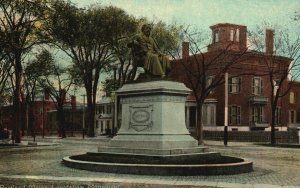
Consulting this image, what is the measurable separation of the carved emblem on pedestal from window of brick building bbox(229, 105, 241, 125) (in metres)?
36.2

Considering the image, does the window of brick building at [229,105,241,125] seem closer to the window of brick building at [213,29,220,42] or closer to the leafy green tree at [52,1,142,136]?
the window of brick building at [213,29,220,42]

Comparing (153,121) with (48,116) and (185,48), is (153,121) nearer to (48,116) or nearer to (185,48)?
(185,48)

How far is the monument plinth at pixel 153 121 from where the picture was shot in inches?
642

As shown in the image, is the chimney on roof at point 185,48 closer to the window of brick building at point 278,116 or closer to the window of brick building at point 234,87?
the window of brick building at point 234,87

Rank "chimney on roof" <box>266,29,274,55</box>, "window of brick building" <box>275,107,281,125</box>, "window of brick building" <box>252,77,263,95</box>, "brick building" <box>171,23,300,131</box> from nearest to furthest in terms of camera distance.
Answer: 1. "chimney on roof" <box>266,29,274,55</box>
2. "brick building" <box>171,23,300,131</box>
3. "window of brick building" <box>252,77,263,95</box>
4. "window of brick building" <box>275,107,281,125</box>

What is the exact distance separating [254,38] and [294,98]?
25.1 metres

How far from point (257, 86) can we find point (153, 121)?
130 ft

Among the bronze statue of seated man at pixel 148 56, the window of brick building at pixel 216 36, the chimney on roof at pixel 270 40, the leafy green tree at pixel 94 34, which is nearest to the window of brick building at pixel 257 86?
the window of brick building at pixel 216 36

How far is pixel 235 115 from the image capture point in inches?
2084

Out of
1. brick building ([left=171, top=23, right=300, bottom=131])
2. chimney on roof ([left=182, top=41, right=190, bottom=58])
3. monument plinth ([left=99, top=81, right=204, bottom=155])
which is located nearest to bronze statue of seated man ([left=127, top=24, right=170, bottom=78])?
monument plinth ([left=99, top=81, right=204, bottom=155])

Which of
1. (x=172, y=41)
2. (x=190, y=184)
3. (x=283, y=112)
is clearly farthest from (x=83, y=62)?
(x=190, y=184)

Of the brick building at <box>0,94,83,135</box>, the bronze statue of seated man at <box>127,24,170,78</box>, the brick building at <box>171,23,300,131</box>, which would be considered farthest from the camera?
the brick building at <box>0,94,83,135</box>

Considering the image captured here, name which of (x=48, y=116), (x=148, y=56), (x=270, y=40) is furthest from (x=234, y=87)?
(x=48, y=116)

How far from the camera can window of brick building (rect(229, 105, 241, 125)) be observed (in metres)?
52.4
